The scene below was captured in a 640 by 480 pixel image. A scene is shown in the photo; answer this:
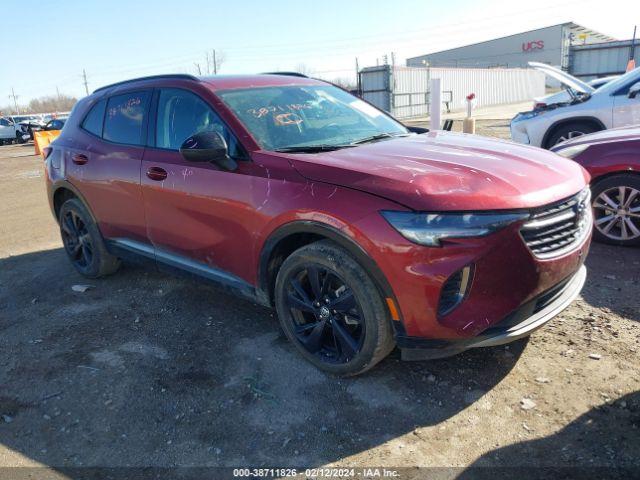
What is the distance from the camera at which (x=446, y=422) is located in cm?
272

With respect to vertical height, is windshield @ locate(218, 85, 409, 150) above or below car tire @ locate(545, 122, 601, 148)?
above

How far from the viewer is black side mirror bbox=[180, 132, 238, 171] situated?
3.22 meters

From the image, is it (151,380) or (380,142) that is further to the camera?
(380,142)

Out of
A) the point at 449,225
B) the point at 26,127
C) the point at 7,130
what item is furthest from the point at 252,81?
the point at 7,130

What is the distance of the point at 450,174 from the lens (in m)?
2.78

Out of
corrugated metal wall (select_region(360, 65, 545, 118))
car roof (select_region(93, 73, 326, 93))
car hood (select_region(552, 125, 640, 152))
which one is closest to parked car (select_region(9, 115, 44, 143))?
corrugated metal wall (select_region(360, 65, 545, 118))

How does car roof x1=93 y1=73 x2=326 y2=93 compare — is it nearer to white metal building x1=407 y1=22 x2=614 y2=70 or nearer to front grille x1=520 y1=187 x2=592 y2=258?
front grille x1=520 y1=187 x2=592 y2=258

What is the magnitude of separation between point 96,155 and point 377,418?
3.32m

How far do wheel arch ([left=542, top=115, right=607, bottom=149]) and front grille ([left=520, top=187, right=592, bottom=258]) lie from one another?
5672 mm

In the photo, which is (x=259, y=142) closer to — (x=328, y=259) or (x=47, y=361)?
(x=328, y=259)

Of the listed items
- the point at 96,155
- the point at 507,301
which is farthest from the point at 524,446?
the point at 96,155

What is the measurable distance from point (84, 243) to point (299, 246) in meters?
2.84

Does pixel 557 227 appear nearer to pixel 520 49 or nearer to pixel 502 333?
pixel 502 333

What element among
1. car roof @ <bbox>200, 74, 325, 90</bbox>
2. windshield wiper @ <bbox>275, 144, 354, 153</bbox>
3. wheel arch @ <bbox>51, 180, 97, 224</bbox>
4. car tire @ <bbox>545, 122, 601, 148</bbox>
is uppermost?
car roof @ <bbox>200, 74, 325, 90</bbox>
